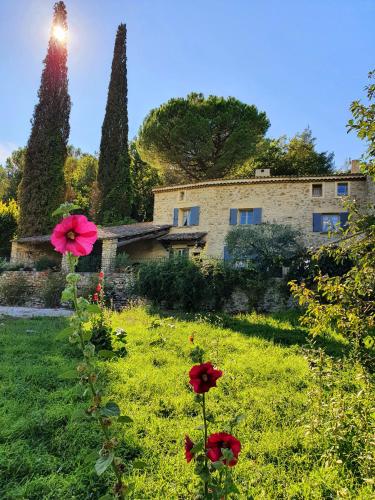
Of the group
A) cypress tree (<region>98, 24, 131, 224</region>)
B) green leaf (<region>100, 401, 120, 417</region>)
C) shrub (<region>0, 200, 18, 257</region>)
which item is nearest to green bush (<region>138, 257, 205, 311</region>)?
green leaf (<region>100, 401, 120, 417</region>)

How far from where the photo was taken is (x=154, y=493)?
2.51 metres

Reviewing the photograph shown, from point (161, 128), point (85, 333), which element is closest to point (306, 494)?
point (85, 333)

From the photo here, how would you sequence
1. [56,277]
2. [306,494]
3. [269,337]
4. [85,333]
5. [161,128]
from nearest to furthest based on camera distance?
[85,333] < [306,494] < [269,337] < [56,277] < [161,128]

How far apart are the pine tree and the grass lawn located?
1972cm

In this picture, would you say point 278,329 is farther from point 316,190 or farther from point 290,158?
point 290,158

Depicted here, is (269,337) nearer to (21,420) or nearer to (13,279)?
(21,420)

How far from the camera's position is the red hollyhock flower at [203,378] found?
1.49 m

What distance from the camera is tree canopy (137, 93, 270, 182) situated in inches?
1107

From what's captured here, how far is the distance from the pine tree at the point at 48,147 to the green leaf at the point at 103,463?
24.4m

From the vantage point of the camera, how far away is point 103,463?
1.26 m

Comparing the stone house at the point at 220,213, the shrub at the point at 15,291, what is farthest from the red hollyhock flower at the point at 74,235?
the stone house at the point at 220,213

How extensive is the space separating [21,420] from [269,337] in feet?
17.2

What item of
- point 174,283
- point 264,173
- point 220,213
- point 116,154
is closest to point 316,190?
point 264,173

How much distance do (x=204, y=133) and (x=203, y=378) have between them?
27985 millimetres
